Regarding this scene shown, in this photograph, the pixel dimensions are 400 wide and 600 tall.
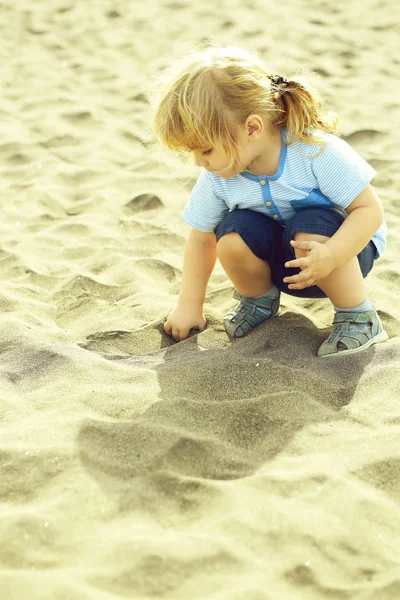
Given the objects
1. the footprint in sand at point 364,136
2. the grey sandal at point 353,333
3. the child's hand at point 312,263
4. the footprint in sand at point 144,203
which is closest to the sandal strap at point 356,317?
the grey sandal at point 353,333

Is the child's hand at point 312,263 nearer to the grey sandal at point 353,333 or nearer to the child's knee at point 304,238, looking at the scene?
the child's knee at point 304,238

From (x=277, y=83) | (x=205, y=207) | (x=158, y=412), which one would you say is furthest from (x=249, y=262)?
(x=158, y=412)

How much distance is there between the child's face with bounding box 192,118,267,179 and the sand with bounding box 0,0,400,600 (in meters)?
0.59

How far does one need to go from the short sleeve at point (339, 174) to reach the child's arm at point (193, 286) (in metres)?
0.49

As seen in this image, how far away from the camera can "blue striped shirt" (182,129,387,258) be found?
2545 mm

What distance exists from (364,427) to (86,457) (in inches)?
29.3

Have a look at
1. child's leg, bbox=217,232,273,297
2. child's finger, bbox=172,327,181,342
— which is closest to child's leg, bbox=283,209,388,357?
child's leg, bbox=217,232,273,297

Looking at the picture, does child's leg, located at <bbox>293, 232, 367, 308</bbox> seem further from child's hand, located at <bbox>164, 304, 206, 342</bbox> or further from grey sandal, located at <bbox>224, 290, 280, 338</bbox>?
child's hand, located at <bbox>164, 304, 206, 342</bbox>

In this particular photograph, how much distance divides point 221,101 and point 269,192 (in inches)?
14.2

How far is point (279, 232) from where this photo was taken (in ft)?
9.06

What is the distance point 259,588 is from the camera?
64.1 inches

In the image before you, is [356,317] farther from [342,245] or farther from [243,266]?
[243,266]

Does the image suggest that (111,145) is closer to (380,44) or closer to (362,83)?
(362,83)

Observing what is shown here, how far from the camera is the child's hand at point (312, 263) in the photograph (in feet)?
8.09
